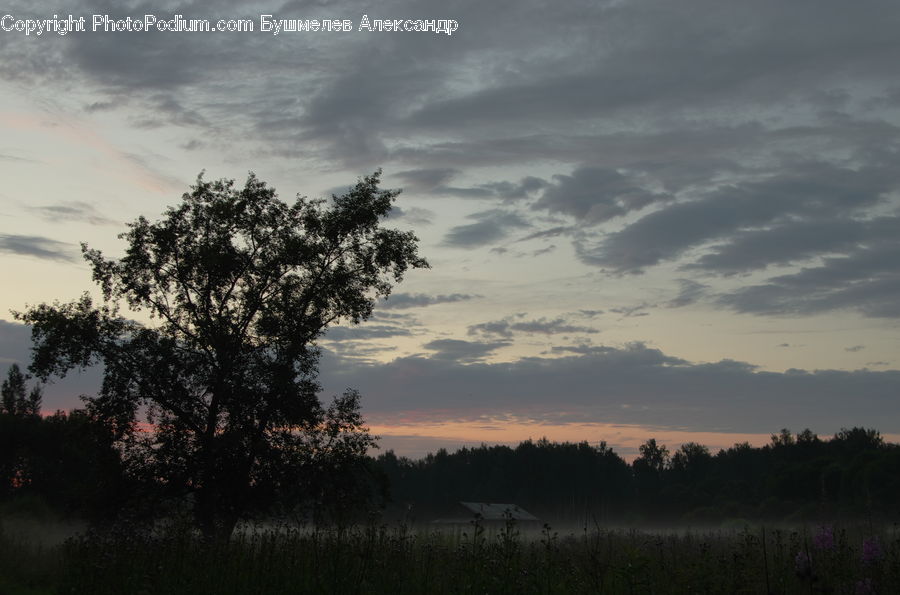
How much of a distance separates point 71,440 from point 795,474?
85.5 meters

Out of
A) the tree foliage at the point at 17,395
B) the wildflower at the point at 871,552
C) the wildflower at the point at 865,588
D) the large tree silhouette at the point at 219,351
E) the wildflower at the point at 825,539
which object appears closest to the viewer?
the wildflower at the point at 865,588

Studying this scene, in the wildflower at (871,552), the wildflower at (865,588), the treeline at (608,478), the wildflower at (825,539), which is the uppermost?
the wildflower at (825,539)

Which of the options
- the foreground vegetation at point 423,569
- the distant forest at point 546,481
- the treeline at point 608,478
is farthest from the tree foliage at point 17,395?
the foreground vegetation at point 423,569

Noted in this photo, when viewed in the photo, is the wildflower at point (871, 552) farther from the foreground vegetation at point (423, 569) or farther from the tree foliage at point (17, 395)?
the tree foliage at point (17, 395)

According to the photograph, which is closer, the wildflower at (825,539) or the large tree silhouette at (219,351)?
the wildflower at (825,539)

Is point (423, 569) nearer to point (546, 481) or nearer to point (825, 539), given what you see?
point (825, 539)

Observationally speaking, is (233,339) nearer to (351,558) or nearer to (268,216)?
(268,216)

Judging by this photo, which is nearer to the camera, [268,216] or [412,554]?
[412,554]

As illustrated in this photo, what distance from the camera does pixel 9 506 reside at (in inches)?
1619

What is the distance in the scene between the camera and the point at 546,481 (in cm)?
13762

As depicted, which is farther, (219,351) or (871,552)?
(219,351)

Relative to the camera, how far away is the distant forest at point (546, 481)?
25.3 m

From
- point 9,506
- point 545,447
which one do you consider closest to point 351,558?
point 9,506

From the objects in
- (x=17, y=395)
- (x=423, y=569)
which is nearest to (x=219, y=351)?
(x=423, y=569)
